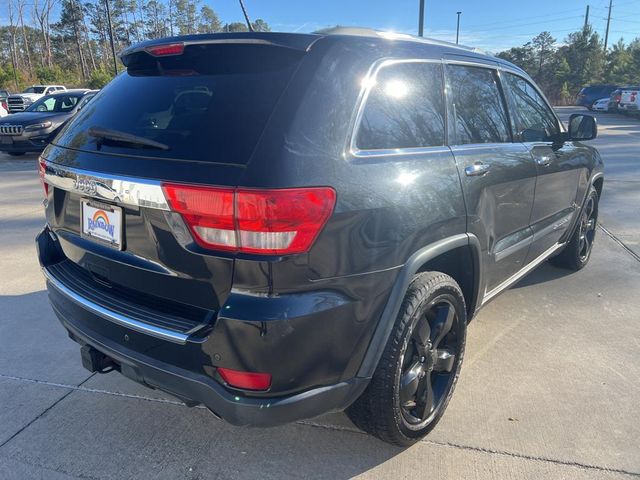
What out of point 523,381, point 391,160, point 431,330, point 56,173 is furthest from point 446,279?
point 56,173

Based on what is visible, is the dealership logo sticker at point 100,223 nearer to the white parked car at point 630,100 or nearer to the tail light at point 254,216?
the tail light at point 254,216

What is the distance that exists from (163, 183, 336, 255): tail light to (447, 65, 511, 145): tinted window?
1162 millimetres

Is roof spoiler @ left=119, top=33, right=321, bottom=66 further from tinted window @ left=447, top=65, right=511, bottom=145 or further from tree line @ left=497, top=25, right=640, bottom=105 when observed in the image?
tree line @ left=497, top=25, right=640, bottom=105

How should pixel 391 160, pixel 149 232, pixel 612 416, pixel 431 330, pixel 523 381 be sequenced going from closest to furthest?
pixel 149 232 → pixel 391 160 → pixel 431 330 → pixel 612 416 → pixel 523 381

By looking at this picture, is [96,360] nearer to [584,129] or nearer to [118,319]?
[118,319]

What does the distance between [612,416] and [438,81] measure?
1939mm

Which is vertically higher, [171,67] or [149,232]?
[171,67]

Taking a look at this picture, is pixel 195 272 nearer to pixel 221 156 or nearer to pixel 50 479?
pixel 221 156

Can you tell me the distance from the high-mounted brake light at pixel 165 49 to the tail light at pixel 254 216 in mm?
722

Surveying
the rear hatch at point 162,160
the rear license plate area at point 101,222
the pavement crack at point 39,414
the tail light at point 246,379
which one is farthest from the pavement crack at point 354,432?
the rear license plate area at point 101,222

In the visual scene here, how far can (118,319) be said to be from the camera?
2.07 m

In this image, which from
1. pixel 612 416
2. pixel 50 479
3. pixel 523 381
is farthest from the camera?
A: pixel 523 381

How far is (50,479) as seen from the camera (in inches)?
90.0

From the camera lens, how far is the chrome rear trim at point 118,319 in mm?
1895
